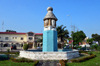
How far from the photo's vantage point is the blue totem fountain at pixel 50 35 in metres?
16.4

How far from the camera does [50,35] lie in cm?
1661

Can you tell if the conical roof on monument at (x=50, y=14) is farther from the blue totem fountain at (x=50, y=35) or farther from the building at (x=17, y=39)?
the building at (x=17, y=39)

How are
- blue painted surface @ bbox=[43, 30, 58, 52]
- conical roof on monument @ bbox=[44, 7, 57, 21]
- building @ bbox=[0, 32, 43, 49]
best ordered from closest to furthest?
blue painted surface @ bbox=[43, 30, 58, 52] → conical roof on monument @ bbox=[44, 7, 57, 21] → building @ bbox=[0, 32, 43, 49]

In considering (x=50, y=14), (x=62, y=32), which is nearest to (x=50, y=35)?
(x=50, y=14)

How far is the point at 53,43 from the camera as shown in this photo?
53.9 feet

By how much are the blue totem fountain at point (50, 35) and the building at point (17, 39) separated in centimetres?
2529

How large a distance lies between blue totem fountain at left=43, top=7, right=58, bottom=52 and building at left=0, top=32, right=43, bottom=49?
2529 centimetres

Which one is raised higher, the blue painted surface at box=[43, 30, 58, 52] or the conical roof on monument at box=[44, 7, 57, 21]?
the conical roof on monument at box=[44, 7, 57, 21]

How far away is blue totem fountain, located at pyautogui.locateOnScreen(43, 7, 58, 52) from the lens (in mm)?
16422

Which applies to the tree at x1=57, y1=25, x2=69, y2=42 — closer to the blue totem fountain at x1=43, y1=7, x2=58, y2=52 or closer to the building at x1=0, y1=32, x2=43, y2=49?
the building at x1=0, y1=32, x2=43, y2=49

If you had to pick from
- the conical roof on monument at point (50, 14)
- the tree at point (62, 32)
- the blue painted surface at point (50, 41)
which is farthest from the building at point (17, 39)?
the blue painted surface at point (50, 41)

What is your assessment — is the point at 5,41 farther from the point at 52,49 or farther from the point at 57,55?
the point at 57,55

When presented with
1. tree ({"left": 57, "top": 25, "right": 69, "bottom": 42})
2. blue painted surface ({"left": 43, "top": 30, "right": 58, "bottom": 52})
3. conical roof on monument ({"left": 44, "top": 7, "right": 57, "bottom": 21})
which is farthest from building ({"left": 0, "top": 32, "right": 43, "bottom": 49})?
blue painted surface ({"left": 43, "top": 30, "right": 58, "bottom": 52})

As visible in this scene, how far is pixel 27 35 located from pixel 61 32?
1486 centimetres
